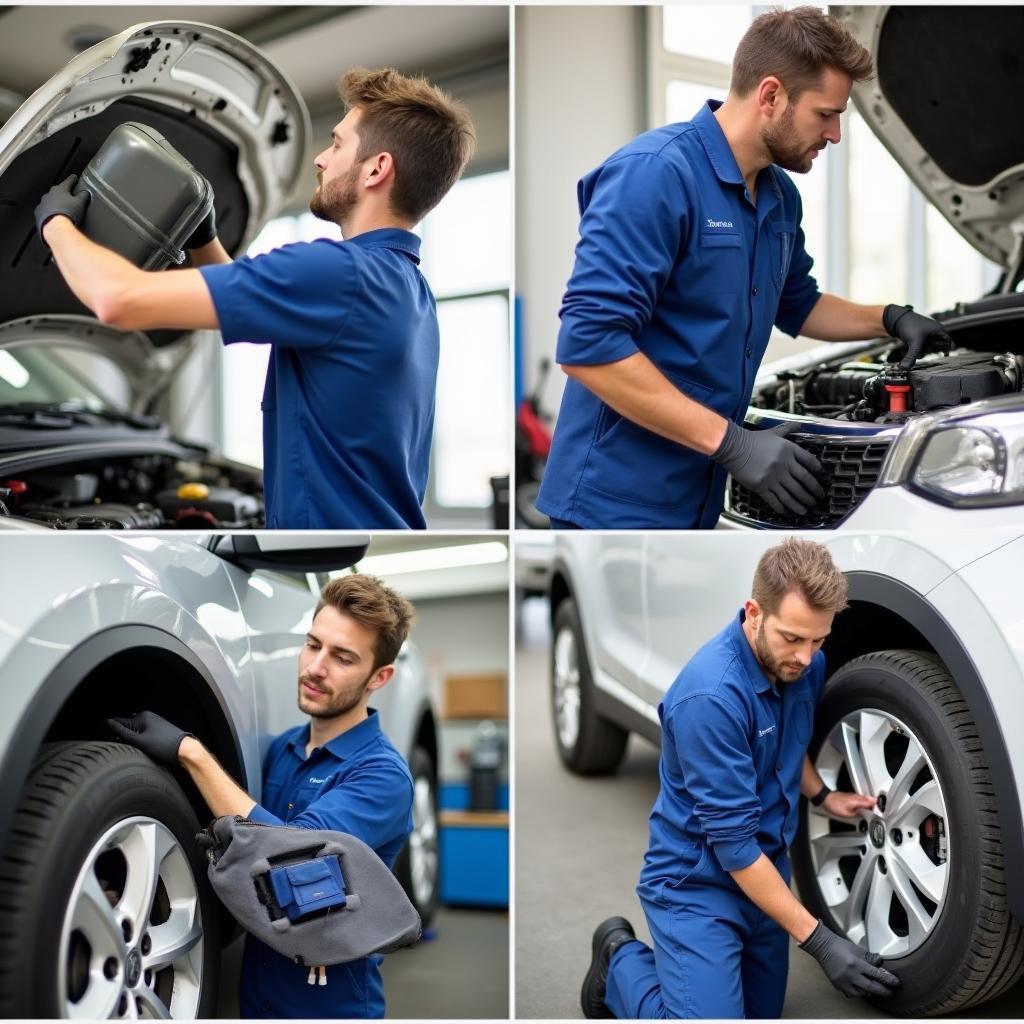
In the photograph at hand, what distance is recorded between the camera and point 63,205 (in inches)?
52.2

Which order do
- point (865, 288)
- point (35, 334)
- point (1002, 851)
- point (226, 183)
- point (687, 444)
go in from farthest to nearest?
point (865, 288)
point (35, 334)
point (226, 183)
point (687, 444)
point (1002, 851)

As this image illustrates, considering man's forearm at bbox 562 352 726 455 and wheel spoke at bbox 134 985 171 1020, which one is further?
man's forearm at bbox 562 352 726 455

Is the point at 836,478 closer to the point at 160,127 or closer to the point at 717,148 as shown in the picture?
the point at 717,148

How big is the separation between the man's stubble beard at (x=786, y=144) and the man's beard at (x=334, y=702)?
0.97 meters

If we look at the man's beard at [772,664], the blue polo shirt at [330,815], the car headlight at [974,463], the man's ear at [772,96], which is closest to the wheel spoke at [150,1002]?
the blue polo shirt at [330,815]

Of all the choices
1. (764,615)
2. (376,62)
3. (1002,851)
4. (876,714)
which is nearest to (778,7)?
(376,62)

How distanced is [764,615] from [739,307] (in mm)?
462

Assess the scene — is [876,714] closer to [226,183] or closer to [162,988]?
[162,988]

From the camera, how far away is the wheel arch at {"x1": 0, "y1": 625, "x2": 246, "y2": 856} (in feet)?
3.45

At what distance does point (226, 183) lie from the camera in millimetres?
1944

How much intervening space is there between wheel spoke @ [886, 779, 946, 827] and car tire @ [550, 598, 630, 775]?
997 millimetres

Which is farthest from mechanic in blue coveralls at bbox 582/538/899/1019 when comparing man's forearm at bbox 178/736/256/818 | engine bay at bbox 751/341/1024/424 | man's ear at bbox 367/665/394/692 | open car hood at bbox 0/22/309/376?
open car hood at bbox 0/22/309/376

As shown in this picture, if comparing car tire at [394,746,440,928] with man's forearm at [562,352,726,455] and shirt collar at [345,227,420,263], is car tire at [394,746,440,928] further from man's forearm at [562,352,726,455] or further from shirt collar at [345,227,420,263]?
shirt collar at [345,227,420,263]

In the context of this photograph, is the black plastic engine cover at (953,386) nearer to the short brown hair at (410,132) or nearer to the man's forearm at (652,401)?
the man's forearm at (652,401)
